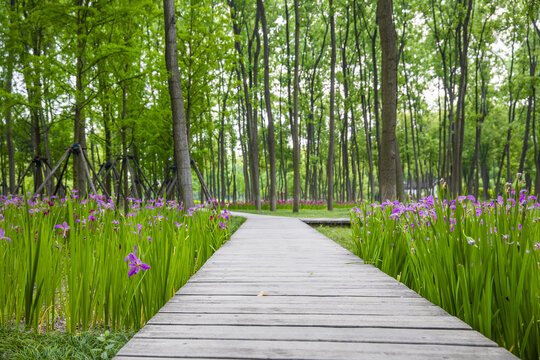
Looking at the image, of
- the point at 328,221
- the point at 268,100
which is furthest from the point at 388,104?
the point at 268,100

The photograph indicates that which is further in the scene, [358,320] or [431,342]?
[358,320]

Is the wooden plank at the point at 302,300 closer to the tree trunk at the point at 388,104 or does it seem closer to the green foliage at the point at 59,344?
the green foliage at the point at 59,344

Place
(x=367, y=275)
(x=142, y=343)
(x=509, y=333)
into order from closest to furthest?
1. (x=142, y=343)
2. (x=509, y=333)
3. (x=367, y=275)

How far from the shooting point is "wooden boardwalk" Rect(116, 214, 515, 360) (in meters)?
1.49

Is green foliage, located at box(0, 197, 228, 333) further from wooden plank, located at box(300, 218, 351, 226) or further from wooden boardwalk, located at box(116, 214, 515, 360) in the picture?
wooden plank, located at box(300, 218, 351, 226)

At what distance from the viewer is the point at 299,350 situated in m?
1.49

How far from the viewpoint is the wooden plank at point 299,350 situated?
145 centimetres

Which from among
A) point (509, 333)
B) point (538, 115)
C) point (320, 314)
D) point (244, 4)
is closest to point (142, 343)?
point (320, 314)

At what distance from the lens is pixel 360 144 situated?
2630 centimetres

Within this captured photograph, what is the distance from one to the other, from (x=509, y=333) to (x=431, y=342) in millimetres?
466

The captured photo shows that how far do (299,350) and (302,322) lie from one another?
34cm

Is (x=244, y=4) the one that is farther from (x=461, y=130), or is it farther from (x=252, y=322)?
(x=252, y=322)

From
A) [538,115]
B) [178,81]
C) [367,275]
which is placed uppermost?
[538,115]

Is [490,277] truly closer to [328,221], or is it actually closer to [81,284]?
[81,284]
